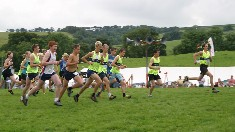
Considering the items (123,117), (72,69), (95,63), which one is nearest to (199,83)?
(95,63)

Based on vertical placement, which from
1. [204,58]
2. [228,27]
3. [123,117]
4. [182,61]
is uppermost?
[228,27]

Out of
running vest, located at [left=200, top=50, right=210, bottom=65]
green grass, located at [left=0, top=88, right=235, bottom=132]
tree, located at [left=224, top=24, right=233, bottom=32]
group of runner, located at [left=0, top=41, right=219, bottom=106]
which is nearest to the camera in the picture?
green grass, located at [left=0, top=88, right=235, bottom=132]

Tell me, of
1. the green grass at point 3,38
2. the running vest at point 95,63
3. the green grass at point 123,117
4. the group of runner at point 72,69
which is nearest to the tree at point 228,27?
the green grass at point 3,38

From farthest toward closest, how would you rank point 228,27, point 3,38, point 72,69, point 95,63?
point 228,27, point 3,38, point 95,63, point 72,69

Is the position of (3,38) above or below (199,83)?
above

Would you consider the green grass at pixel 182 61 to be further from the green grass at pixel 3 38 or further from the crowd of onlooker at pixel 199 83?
the green grass at pixel 3 38

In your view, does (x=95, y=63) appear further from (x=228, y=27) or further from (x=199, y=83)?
(x=228, y=27)

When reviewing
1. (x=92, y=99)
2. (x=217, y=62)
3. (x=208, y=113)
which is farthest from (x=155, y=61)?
(x=217, y=62)

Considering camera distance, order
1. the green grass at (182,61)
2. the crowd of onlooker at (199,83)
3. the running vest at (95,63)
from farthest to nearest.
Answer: the green grass at (182,61), the crowd of onlooker at (199,83), the running vest at (95,63)

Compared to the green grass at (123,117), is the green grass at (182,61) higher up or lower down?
higher up

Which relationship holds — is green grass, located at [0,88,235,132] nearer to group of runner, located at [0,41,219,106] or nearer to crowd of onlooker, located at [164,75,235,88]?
group of runner, located at [0,41,219,106]

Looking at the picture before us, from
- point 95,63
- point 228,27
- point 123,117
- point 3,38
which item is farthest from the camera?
point 228,27

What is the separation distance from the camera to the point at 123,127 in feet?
31.7

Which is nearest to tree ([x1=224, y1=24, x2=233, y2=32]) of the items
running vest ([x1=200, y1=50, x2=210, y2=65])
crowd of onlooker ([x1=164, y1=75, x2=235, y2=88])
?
crowd of onlooker ([x1=164, y1=75, x2=235, y2=88])
